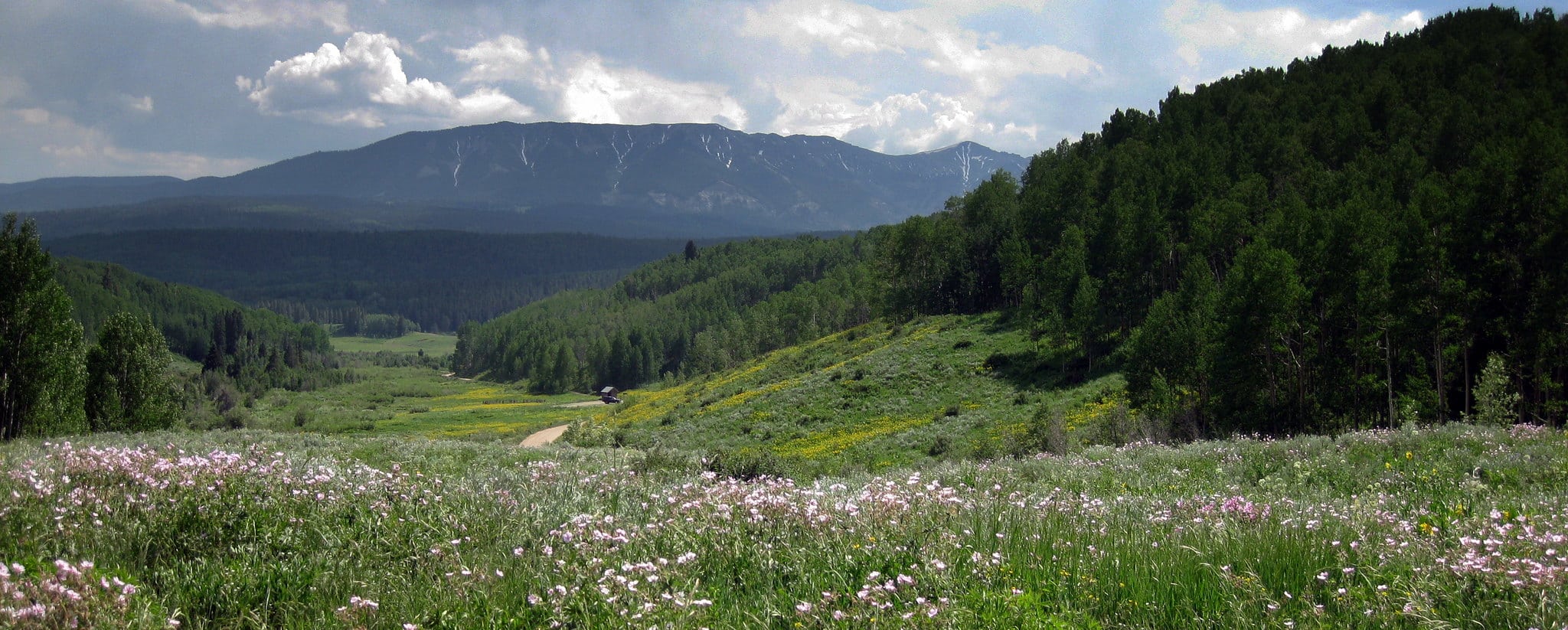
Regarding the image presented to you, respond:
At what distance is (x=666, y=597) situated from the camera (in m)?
3.80

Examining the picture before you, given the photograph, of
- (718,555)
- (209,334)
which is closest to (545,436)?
(718,555)

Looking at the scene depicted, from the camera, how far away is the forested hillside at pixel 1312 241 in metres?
29.3

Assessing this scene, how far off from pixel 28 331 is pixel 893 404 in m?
40.7

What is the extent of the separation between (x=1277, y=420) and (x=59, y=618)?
127 ft

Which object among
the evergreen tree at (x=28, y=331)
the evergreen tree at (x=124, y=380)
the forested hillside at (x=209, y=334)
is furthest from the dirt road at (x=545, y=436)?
the forested hillside at (x=209, y=334)

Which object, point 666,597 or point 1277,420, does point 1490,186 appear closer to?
point 1277,420

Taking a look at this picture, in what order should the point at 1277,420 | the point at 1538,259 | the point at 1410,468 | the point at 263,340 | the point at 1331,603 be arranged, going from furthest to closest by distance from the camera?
the point at 263,340 < the point at 1277,420 < the point at 1538,259 < the point at 1410,468 < the point at 1331,603

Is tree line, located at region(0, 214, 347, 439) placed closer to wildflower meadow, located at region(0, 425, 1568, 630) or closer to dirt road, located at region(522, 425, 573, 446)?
wildflower meadow, located at region(0, 425, 1568, 630)

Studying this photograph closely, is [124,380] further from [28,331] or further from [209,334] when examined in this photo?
[209,334]

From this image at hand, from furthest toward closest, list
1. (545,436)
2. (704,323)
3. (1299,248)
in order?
(704,323) → (545,436) → (1299,248)

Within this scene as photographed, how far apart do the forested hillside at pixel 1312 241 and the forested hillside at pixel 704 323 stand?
952 inches

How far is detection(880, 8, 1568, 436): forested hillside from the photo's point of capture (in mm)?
29312

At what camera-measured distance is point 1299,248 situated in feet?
113

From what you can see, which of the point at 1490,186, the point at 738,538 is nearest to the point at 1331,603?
the point at 738,538
